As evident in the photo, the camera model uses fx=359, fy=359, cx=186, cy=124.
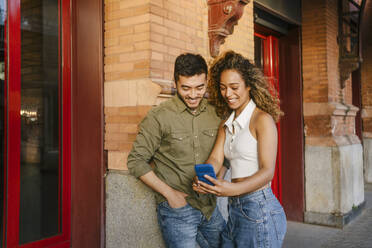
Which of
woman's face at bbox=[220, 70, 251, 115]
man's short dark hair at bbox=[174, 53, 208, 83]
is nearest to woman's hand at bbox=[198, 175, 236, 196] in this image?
woman's face at bbox=[220, 70, 251, 115]

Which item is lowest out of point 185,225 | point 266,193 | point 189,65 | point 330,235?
point 330,235

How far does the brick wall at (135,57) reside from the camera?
10.6 feet

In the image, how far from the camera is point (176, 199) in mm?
2473

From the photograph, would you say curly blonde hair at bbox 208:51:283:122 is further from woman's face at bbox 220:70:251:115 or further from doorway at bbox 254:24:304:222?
doorway at bbox 254:24:304:222

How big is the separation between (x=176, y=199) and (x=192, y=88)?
2.53ft

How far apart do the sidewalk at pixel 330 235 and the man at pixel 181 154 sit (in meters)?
3.24

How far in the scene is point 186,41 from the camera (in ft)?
12.0

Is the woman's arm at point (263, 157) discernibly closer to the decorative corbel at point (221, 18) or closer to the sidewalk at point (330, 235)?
the decorative corbel at point (221, 18)

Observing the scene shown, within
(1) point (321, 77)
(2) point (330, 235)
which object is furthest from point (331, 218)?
(1) point (321, 77)

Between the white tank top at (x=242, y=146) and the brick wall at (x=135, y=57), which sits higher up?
the brick wall at (x=135, y=57)

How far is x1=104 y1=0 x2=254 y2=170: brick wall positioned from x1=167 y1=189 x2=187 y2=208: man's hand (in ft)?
3.19

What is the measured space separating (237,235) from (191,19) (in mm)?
2318

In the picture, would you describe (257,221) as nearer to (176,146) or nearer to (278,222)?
(278,222)

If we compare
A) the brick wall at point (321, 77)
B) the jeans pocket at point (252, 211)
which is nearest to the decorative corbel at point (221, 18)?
the jeans pocket at point (252, 211)
